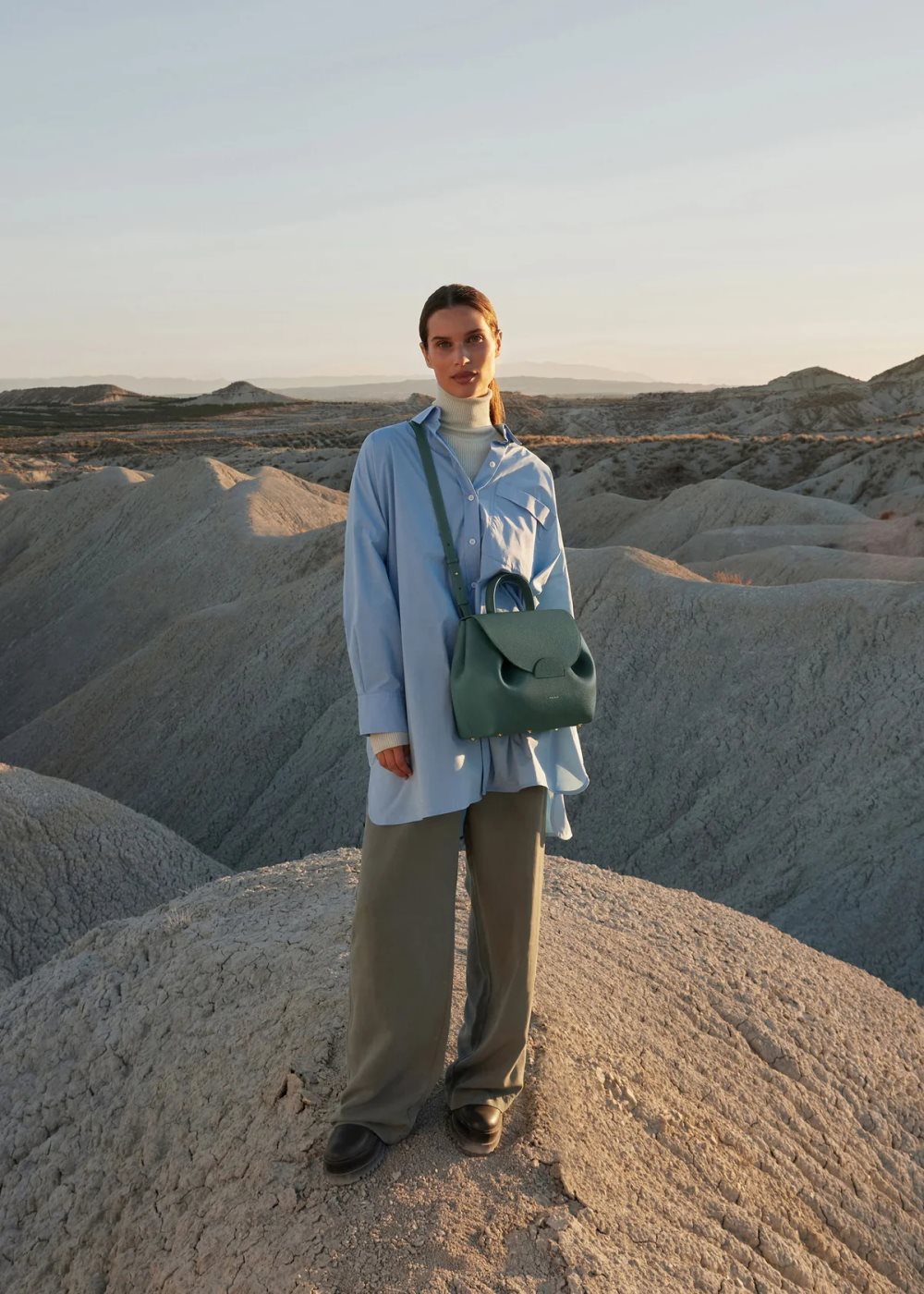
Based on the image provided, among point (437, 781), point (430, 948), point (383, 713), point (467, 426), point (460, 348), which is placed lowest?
point (430, 948)

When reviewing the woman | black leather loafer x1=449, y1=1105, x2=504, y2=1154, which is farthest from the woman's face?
black leather loafer x1=449, y1=1105, x2=504, y2=1154

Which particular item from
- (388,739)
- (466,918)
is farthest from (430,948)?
(466,918)

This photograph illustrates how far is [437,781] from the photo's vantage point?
3279mm

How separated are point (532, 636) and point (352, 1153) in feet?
5.34

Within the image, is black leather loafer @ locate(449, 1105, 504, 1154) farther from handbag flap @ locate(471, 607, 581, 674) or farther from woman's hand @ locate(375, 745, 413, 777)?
handbag flap @ locate(471, 607, 581, 674)

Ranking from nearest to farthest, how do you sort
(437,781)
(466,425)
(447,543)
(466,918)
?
1. (437,781)
2. (447,543)
3. (466,425)
4. (466,918)

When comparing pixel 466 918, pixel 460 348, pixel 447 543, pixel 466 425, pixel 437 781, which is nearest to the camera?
pixel 437 781

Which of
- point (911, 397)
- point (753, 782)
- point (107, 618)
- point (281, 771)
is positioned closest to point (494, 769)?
point (753, 782)

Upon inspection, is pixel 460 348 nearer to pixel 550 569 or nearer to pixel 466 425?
pixel 466 425

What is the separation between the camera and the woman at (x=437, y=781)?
3346 millimetres

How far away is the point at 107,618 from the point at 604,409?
5017 cm

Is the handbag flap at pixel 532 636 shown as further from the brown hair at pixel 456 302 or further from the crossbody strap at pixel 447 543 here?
the brown hair at pixel 456 302

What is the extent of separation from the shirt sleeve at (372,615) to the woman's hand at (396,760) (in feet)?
0.19

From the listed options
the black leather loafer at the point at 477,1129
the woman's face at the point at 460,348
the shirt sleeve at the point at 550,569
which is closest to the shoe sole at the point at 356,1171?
the black leather loafer at the point at 477,1129
